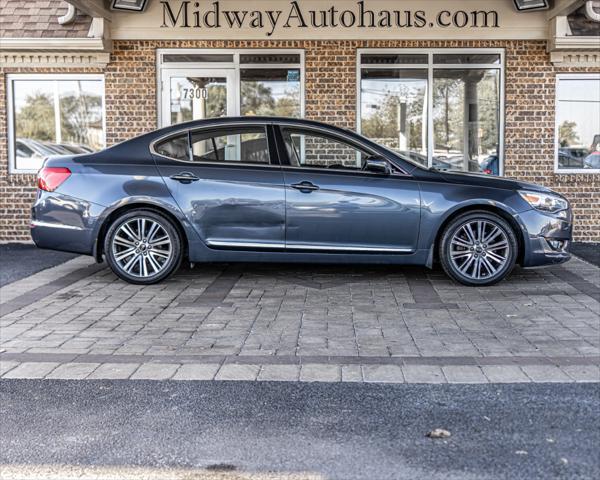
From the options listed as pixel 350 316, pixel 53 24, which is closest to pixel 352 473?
pixel 350 316

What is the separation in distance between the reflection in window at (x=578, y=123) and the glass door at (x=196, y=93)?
4.77 meters

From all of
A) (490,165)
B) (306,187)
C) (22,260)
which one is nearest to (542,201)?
(306,187)

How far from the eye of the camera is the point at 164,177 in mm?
8039

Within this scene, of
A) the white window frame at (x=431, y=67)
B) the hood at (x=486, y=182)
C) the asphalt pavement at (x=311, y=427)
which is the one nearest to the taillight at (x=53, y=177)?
the asphalt pavement at (x=311, y=427)

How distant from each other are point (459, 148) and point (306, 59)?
2577mm

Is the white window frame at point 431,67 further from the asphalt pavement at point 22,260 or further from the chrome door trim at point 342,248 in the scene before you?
the asphalt pavement at point 22,260

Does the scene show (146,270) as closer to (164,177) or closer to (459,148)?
(164,177)

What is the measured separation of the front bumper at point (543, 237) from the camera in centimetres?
795

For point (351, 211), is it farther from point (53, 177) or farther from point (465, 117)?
point (465, 117)

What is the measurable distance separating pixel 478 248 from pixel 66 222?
161 inches

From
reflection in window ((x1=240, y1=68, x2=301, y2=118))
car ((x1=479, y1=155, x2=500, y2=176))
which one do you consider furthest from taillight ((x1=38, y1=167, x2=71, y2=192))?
car ((x1=479, y1=155, x2=500, y2=176))

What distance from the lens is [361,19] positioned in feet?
37.8

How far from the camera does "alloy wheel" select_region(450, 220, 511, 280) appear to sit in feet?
26.2

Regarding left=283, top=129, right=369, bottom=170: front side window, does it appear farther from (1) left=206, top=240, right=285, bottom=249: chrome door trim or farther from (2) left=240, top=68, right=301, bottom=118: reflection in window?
(2) left=240, top=68, right=301, bottom=118: reflection in window
